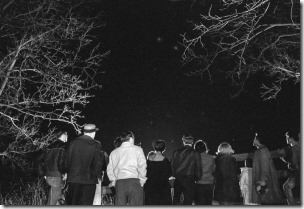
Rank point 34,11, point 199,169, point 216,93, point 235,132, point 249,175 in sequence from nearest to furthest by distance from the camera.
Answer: point 199,169 → point 249,175 → point 34,11 → point 235,132 → point 216,93

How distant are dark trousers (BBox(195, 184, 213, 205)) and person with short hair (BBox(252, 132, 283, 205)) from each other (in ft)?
3.87

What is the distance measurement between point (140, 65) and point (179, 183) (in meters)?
66.7

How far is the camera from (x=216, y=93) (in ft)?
239

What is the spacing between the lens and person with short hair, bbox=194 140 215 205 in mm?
7969

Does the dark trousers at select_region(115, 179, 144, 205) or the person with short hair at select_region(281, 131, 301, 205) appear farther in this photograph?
the person with short hair at select_region(281, 131, 301, 205)

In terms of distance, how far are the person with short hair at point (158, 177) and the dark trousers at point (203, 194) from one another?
2.42ft

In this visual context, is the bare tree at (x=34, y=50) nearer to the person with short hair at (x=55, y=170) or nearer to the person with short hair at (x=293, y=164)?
the person with short hair at (x=55, y=170)

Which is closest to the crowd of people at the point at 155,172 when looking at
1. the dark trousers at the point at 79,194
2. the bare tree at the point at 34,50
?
the dark trousers at the point at 79,194

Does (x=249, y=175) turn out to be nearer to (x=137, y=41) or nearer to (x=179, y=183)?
(x=179, y=183)

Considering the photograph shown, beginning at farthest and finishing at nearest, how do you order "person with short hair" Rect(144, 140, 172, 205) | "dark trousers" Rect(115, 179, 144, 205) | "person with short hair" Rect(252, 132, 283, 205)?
1. "person with short hair" Rect(252, 132, 283, 205)
2. "person with short hair" Rect(144, 140, 172, 205)
3. "dark trousers" Rect(115, 179, 144, 205)

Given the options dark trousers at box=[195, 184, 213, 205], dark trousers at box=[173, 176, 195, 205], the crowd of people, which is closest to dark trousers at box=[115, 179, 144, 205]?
the crowd of people

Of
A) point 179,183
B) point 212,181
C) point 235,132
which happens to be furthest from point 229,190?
point 235,132

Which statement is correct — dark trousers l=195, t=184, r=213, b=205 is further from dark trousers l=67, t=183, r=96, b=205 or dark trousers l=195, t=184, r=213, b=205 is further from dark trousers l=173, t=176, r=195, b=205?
dark trousers l=67, t=183, r=96, b=205

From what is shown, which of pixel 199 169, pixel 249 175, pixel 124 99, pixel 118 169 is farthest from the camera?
pixel 124 99
